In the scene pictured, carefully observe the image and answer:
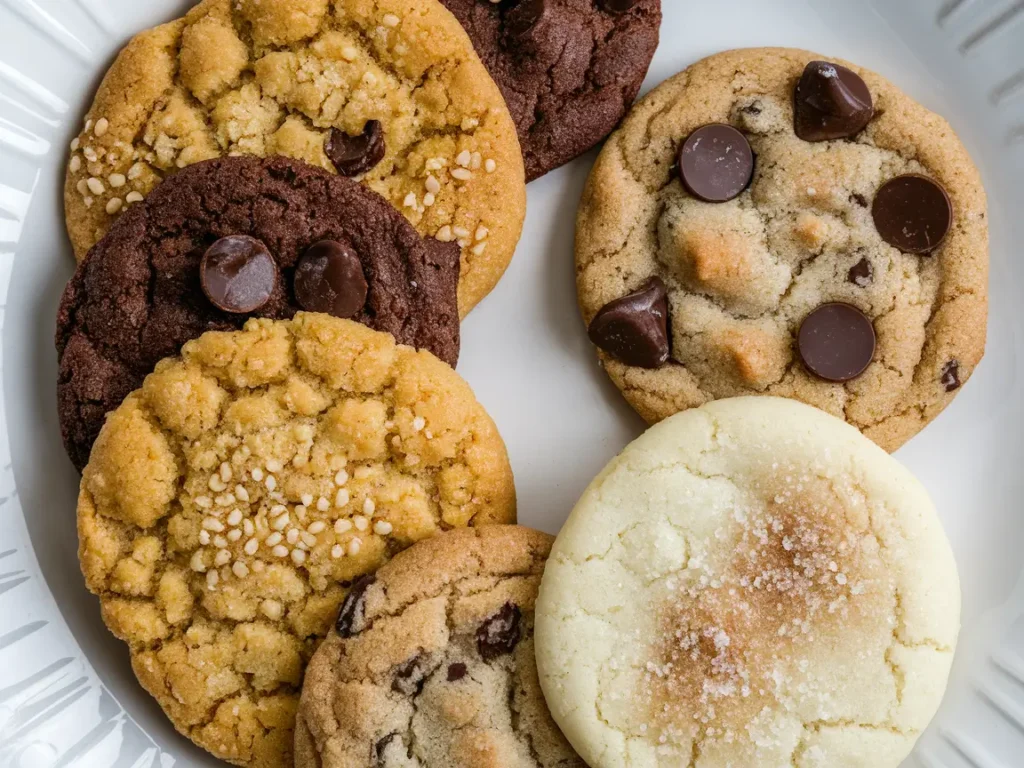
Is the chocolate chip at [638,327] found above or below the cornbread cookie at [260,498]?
above

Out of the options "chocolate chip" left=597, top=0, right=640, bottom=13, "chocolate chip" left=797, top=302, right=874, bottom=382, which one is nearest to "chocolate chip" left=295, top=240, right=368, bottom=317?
"chocolate chip" left=597, top=0, right=640, bottom=13

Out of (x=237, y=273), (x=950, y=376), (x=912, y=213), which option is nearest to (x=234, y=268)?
(x=237, y=273)

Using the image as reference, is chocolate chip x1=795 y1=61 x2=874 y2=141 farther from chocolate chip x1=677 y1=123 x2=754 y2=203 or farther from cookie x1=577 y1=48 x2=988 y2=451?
chocolate chip x1=677 y1=123 x2=754 y2=203

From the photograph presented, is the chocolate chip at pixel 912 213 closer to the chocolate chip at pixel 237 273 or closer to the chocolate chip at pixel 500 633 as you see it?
the chocolate chip at pixel 500 633

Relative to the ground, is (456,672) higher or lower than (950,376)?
lower

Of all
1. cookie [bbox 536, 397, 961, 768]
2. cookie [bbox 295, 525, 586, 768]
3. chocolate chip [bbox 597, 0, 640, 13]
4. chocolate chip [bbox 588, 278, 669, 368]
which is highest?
chocolate chip [bbox 597, 0, 640, 13]

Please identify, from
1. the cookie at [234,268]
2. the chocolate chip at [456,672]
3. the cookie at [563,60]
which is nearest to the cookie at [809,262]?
the cookie at [563,60]

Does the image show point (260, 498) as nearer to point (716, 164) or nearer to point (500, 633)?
point (500, 633)
